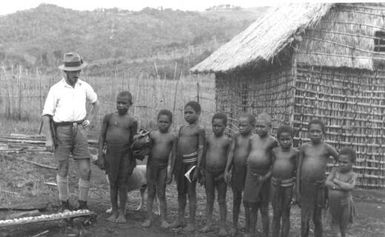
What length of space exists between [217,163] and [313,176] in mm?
1119

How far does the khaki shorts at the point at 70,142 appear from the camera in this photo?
221 inches

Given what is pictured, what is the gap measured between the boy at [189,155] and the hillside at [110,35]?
71.2 feet

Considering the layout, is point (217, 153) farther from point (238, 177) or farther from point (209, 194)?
point (209, 194)

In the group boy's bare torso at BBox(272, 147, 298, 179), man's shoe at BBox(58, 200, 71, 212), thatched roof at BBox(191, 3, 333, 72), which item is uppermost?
thatched roof at BBox(191, 3, 333, 72)

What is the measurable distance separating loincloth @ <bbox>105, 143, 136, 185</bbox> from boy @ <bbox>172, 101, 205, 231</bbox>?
22.7 inches

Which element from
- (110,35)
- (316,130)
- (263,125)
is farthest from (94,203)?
(110,35)

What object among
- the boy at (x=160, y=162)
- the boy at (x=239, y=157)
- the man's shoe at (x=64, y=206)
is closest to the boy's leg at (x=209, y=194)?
the boy at (x=239, y=157)

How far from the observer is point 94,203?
6547 millimetres

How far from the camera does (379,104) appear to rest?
9070 mm

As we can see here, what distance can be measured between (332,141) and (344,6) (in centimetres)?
255

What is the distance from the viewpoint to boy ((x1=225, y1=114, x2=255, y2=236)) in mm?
5371

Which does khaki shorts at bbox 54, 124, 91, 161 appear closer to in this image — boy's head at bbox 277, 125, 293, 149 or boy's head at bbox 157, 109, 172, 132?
boy's head at bbox 157, 109, 172, 132

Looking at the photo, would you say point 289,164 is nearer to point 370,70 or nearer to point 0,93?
point 370,70

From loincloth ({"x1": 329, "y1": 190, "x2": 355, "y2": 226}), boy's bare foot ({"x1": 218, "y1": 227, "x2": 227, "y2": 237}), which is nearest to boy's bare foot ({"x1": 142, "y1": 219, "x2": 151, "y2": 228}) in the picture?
boy's bare foot ({"x1": 218, "y1": 227, "x2": 227, "y2": 237})
